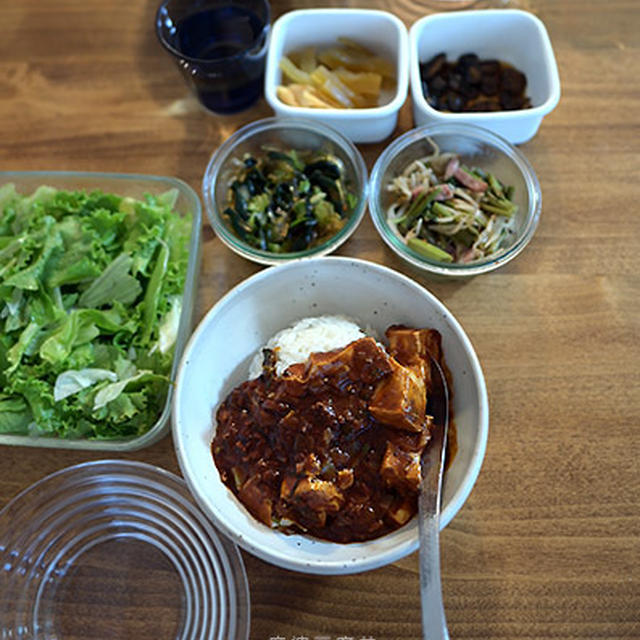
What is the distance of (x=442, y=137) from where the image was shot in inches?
72.2

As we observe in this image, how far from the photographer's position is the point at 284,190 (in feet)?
5.96

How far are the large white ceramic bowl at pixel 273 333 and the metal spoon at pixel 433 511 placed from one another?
24mm

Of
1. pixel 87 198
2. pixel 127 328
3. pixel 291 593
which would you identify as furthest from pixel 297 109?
pixel 291 593

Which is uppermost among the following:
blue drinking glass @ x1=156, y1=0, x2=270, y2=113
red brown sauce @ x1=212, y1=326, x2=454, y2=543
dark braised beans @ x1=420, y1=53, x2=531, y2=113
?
blue drinking glass @ x1=156, y1=0, x2=270, y2=113

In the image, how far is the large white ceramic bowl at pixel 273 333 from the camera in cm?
121

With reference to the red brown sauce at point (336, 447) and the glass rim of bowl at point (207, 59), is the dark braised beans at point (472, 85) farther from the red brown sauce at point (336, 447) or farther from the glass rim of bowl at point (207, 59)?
the red brown sauce at point (336, 447)

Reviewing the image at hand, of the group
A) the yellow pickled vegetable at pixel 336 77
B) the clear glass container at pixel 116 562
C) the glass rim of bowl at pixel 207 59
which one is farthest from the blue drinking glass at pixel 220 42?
the clear glass container at pixel 116 562

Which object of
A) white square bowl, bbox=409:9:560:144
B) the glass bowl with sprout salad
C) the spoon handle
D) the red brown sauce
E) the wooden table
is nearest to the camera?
the spoon handle

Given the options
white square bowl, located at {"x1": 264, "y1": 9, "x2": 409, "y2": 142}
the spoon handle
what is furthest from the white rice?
white square bowl, located at {"x1": 264, "y1": 9, "x2": 409, "y2": 142}

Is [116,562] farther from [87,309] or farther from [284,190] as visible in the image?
[284,190]

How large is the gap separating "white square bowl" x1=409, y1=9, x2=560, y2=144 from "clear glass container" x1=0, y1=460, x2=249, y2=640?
1.32m

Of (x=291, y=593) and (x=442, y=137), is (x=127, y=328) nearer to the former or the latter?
(x=291, y=593)

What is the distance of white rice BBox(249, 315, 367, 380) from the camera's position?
146cm

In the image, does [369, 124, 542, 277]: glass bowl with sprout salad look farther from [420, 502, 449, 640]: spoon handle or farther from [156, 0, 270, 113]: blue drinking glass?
[420, 502, 449, 640]: spoon handle
